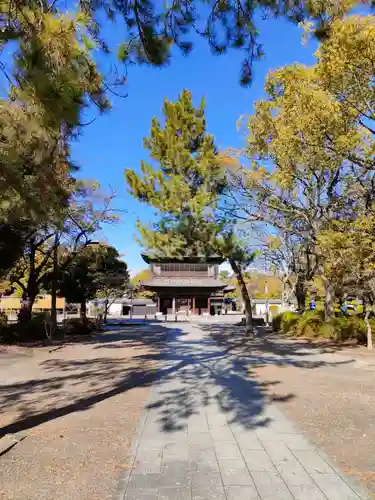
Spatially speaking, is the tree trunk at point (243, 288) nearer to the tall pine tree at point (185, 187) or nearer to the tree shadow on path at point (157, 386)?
the tall pine tree at point (185, 187)

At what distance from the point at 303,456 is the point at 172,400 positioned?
9.36 feet

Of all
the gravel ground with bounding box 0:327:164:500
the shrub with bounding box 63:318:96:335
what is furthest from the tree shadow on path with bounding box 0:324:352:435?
the shrub with bounding box 63:318:96:335

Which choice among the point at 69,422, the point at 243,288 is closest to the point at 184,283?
the point at 243,288

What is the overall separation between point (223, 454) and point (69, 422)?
2.17 m

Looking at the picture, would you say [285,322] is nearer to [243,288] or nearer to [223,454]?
[243,288]

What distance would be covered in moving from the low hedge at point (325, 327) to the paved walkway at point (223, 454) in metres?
10.2

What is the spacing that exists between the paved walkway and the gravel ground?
0.26 m

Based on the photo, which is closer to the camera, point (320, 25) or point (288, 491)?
point (288, 491)

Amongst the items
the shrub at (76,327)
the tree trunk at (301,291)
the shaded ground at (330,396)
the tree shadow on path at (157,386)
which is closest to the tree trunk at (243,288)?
A: the tree trunk at (301,291)

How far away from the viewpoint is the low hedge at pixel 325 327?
52.7 feet

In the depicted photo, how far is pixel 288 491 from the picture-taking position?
3250mm

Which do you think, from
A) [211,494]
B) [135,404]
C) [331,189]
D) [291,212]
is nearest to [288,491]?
[211,494]

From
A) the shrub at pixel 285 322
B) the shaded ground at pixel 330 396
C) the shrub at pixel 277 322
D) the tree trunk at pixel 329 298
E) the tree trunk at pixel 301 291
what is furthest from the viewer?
the tree trunk at pixel 301 291

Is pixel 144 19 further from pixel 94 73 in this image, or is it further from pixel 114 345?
pixel 114 345
